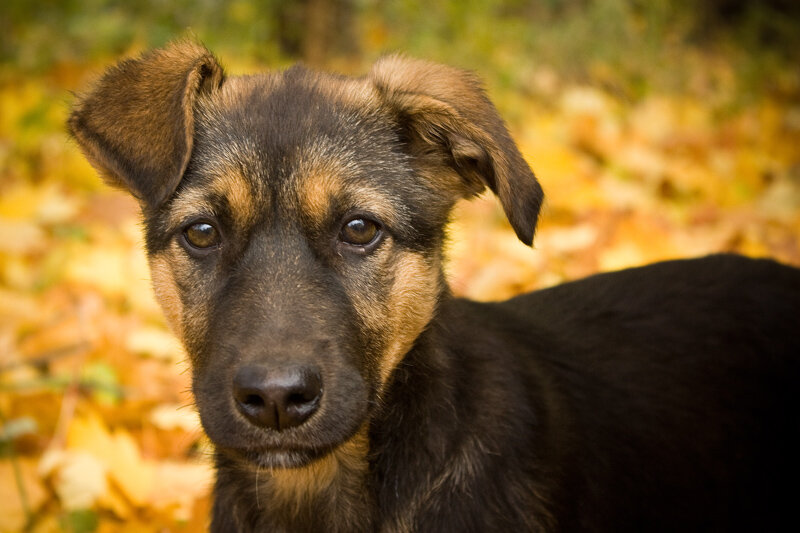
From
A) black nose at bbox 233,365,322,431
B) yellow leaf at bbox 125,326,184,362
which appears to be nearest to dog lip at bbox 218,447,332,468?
black nose at bbox 233,365,322,431

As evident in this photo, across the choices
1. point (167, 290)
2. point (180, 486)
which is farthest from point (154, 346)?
point (167, 290)

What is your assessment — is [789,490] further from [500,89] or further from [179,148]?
[500,89]

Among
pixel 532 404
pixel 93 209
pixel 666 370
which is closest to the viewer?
pixel 532 404

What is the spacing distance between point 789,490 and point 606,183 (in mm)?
4424

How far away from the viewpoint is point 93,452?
Answer: 427 cm

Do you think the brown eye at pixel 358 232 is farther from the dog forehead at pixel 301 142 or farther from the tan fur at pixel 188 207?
the tan fur at pixel 188 207

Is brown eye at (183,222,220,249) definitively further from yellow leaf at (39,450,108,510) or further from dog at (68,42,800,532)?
yellow leaf at (39,450,108,510)

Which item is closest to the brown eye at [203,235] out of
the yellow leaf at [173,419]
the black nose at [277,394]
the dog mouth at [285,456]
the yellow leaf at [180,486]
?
the black nose at [277,394]

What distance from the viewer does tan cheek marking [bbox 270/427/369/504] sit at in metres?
3.41

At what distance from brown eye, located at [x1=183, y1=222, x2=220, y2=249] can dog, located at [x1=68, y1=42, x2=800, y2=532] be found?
12mm

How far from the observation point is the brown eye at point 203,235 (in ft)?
11.1

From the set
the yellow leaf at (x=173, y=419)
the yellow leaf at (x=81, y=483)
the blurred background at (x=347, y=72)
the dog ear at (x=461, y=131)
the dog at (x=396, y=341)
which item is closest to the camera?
the dog at (x=396, y=341)

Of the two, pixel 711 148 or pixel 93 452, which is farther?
pixel 711 148

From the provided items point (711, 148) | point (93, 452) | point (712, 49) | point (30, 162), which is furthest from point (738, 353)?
point (712, 49)
